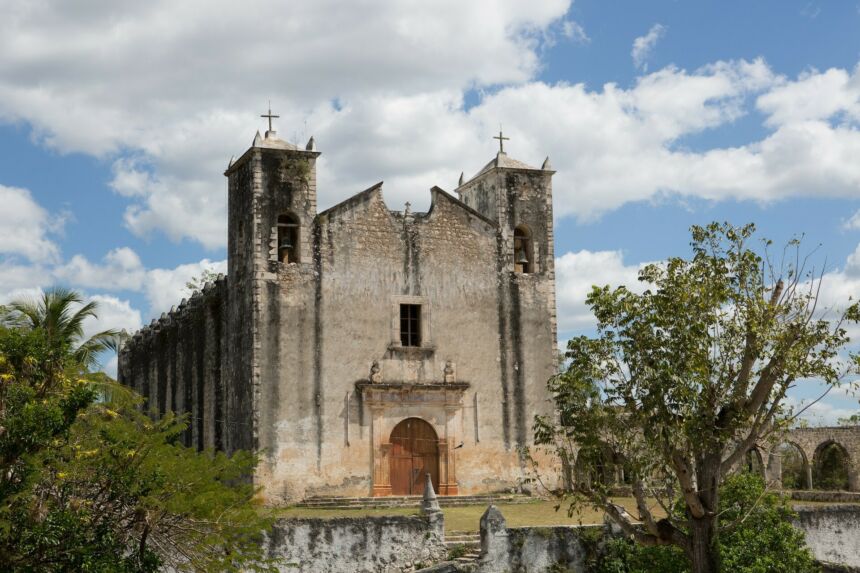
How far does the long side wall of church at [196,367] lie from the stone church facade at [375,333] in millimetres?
97

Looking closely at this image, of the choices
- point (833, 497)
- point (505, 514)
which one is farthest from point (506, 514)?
point (833, 497)

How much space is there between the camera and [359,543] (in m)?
17.8

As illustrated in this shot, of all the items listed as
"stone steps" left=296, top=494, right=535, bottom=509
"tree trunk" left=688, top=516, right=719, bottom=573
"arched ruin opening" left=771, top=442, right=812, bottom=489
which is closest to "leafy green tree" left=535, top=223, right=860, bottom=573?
"tree trunk" left=688, top=516, right=719, bottom=573

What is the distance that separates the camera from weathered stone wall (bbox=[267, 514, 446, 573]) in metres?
17.4

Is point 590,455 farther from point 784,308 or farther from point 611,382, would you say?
point 784,308

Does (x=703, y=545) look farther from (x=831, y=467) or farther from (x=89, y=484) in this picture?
(x=831, y=467)

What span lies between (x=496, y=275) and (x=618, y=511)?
1139 cm

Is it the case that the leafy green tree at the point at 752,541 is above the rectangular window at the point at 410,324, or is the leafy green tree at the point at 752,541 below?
below

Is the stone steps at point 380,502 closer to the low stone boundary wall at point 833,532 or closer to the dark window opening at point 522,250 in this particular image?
the dark window opening at point 522,250

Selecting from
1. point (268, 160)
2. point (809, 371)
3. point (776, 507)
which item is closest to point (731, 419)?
point (809, 371)

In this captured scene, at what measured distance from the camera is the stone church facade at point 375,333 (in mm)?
23578

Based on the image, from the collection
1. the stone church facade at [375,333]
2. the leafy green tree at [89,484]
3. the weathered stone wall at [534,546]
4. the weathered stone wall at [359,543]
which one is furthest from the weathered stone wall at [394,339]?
the leafy green tree at [89,484]

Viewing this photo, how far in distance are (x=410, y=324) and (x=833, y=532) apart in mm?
9937

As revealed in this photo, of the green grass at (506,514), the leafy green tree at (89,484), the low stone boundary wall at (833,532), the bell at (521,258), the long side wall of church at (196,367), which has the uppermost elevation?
the bell at (521,258)
